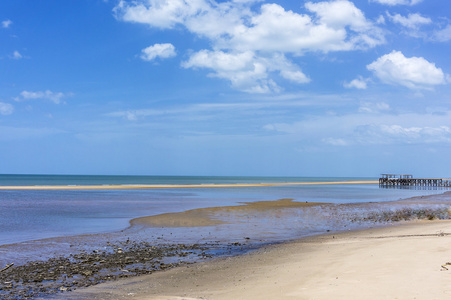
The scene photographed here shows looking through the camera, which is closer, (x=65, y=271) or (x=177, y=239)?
(x=65, y=271)

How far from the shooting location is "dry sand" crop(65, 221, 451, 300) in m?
7.51

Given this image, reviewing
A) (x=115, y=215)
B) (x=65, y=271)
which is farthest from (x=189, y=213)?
(x=65, y=271)

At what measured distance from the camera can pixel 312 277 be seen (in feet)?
29.9

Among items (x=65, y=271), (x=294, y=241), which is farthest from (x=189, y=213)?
(x=65, y=271)

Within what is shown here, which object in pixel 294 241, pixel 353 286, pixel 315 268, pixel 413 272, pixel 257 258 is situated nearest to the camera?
pixel 353 286

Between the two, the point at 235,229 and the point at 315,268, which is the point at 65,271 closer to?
the point at 315,268

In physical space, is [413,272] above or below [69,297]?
above

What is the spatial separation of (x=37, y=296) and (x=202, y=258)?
17.8 feet

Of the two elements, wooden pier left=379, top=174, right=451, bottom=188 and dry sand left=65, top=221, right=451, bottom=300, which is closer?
dry sand left=65, top=221, right=451, bottom=300

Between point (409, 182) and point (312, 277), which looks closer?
point (312, 277)

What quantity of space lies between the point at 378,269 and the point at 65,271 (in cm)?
836

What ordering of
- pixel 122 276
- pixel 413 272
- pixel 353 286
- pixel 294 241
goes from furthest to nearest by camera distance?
pixel 294 241
pixel 122 276
pixel 413 272
pixel 353 286

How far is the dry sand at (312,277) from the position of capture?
7.51m

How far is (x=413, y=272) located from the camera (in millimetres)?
8414
